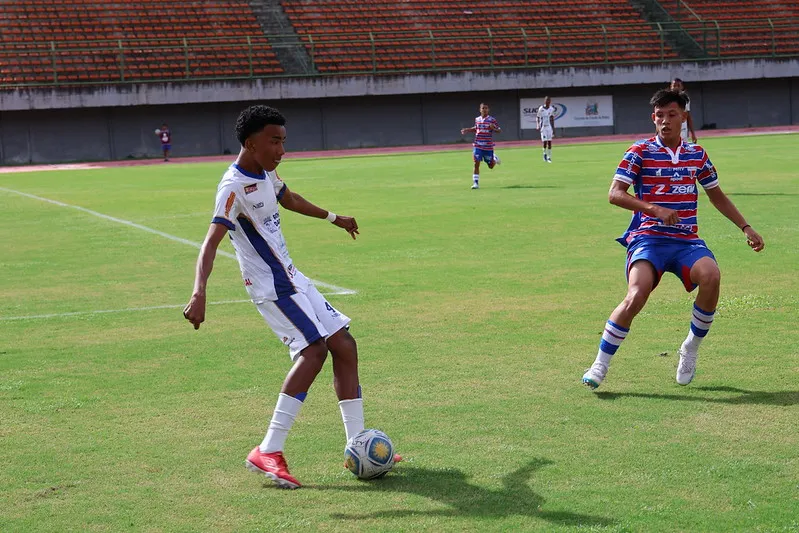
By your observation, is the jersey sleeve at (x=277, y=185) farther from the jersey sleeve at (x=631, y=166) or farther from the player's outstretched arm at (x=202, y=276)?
the jersey sleeve at (x=631, y=166)

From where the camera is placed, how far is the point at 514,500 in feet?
15.9

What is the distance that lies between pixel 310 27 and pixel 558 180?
85.8 feet

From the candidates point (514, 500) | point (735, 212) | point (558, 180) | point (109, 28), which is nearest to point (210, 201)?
point (558, 180)

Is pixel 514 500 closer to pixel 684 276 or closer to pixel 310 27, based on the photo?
pixel 684 276

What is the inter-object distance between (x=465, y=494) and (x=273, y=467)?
0.99m

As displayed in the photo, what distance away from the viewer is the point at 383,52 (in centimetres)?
4641

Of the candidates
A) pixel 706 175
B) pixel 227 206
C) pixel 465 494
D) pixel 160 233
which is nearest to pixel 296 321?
pixel 227 206

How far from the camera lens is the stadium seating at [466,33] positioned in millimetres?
46500

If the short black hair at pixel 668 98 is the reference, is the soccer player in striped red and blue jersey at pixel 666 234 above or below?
below

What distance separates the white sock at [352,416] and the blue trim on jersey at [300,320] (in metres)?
0.44

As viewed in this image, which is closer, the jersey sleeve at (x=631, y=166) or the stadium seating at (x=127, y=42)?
the jersey sleeve at (x=631, y=166)

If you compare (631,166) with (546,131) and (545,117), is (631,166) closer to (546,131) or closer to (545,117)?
(546,131)

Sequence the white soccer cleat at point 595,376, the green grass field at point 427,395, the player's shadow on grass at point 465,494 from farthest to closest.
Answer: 1. the white soccer cleat at point 595,376
2. the green grass field at point 427,395
3. the player's shadow on grass at point 465,494

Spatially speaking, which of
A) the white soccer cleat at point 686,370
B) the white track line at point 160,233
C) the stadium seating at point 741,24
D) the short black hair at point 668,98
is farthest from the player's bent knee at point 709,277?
the stadium seating at point 741,24
